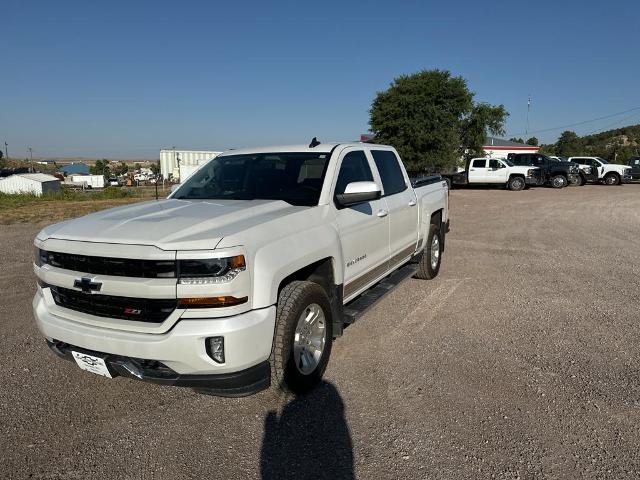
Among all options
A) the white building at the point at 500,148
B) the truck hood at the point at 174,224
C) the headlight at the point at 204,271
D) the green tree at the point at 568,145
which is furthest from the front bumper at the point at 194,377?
the green tree at the point at 568,145

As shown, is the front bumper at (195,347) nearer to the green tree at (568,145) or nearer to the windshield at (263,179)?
the windshield at (263,179)

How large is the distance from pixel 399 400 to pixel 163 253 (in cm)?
201

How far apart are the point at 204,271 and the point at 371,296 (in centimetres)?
228

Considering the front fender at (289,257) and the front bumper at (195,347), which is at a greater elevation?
the front fender at (289,257)

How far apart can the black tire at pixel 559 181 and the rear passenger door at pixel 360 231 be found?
85.9 ft

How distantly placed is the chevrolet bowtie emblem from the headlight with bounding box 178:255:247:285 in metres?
0.57

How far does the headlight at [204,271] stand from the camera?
271 centimetres

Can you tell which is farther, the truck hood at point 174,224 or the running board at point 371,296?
the running board at point 371,296

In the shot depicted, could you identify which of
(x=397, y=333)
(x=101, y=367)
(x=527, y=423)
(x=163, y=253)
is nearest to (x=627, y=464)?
(x=527, y=423)

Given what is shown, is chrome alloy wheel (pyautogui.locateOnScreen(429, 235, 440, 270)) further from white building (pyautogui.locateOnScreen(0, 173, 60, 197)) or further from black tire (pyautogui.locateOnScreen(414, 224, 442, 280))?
white building (pyautogui.locateOnScreen(0, 173, 60, 197))

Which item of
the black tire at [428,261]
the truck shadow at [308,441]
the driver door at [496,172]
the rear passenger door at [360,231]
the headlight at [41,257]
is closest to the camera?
the truck shadow at [308,441]

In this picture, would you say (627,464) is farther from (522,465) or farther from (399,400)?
(399,400)

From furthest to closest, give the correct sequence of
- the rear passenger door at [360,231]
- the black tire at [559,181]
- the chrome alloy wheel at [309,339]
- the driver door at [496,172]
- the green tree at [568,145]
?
the green tree at [568,145] < the black tire at [559,181] < the driver door at [496,172] < the rear passenger door at [360,231] < the chrome alloy wheel at [309,339]

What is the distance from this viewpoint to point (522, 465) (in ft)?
8.81
